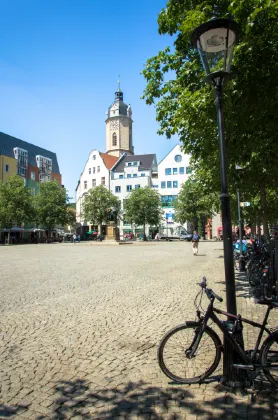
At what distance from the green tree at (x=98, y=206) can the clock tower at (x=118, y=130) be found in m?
29.2

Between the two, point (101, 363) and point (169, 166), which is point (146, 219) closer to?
point (169, 166)

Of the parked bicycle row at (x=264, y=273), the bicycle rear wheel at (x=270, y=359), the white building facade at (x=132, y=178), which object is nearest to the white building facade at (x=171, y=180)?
the white building facade at (x=132, y=178)

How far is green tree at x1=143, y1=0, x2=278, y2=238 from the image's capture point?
634 centimetres

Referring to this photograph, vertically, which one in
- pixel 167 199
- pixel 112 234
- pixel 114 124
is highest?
pixel 114 124

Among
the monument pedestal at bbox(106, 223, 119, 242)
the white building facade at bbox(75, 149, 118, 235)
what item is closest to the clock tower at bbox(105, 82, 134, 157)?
the white building facade at bbox(75, 149, 118, 235)

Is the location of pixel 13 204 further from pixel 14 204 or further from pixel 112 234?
pixel 112 234

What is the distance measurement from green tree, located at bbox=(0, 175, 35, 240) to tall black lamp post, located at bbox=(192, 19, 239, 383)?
5680cm

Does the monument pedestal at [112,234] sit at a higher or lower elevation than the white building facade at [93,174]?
lower

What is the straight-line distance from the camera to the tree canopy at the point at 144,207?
67875 mm

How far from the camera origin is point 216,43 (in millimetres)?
4051

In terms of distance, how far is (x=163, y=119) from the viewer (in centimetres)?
924

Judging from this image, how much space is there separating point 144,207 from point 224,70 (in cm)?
6394

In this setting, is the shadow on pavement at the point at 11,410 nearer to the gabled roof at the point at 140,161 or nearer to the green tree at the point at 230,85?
the green tree at the point at 230,85

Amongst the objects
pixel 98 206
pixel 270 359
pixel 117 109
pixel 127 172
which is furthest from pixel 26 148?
pixel 270 359
